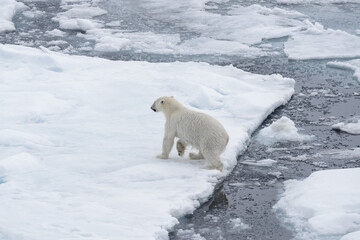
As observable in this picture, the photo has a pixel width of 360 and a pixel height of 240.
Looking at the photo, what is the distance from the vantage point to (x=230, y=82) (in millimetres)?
8461

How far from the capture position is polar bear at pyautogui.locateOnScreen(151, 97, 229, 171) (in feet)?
18.0

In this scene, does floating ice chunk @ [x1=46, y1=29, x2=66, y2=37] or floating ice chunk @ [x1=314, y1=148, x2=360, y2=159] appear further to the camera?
floating ice chunk @ [x1=46, y1=29, x2=66, y2=37]

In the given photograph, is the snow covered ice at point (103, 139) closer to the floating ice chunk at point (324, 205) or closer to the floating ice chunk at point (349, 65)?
the floating ice chunk at point (324, 205)

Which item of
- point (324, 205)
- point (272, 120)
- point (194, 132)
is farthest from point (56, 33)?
point (324, 205)

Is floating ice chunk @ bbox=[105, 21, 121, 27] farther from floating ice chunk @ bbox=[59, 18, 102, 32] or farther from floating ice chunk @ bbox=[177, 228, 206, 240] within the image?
floating ice chunk @ bbox=[177, 228, 206, 240]

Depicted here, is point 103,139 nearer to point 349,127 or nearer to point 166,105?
point 166,105

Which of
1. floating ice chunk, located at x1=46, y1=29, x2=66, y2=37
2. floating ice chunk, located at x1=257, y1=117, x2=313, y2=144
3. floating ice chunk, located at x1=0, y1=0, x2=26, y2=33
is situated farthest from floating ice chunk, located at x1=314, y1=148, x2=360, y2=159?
floating ice chunk, located at x1=0, y1=0, x2=26, y2=33

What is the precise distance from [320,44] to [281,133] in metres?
5.01

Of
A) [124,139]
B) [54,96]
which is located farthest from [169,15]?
[124,139]

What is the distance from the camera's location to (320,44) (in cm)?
1109

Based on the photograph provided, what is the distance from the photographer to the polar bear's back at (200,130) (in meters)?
5.47

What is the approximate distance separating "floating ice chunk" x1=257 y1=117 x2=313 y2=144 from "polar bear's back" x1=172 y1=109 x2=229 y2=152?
118 centimetres

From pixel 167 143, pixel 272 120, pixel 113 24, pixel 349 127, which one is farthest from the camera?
pixel 113 24

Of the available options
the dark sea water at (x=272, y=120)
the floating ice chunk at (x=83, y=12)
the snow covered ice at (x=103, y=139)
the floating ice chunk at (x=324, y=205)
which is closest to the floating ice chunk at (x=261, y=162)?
the dark sea water at (x=272, y=120)
